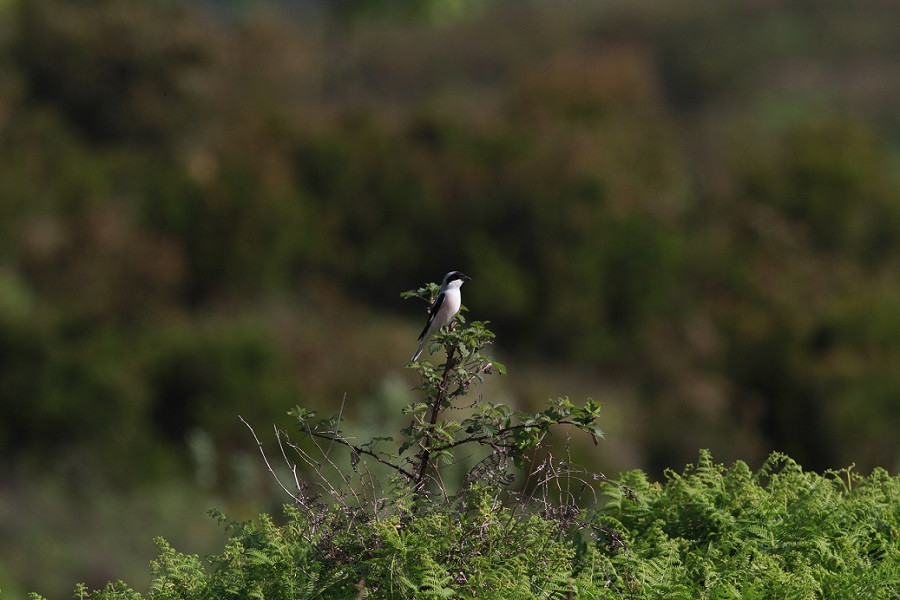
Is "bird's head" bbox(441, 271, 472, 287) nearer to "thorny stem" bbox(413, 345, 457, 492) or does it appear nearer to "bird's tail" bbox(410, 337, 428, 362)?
"bird's tail" bbox(410, 337, 428, 362)

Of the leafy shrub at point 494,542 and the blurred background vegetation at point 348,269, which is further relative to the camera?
the blurred background vegetation at point 348,269

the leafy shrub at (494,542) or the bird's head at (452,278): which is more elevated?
the bird's head at (452,278)

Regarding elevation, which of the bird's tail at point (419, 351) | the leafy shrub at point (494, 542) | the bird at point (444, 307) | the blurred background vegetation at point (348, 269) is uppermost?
the blurred background vegetation at point (348, 269)

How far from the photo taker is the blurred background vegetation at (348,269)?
13.1m

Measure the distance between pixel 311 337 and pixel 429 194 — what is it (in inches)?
134

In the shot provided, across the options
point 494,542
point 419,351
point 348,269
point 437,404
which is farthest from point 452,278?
point 348,269

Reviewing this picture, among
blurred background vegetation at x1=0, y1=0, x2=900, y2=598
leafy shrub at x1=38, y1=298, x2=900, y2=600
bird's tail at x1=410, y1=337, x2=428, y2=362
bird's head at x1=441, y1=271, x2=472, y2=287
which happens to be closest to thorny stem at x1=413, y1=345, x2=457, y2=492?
leafy shrub at x1=38, y1=298, x2=900, y2=600

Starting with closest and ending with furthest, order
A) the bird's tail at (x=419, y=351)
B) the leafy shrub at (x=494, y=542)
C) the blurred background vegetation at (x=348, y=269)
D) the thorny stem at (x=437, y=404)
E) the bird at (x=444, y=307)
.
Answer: the leafy shrub at (x=494, y=542) → the thorny stem at (x=437, y=404) → the bird's tail at (x=419, y=351) → the bird at (x=444, y=307) → the blurred background vegetation at (x=348, y=269)

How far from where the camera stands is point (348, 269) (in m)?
17.0

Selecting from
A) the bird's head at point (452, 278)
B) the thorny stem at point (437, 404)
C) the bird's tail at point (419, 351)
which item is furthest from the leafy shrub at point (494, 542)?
the bird's head at point (452, 278)

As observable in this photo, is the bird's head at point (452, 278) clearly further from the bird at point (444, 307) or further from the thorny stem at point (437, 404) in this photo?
the thorny stem at point (437, 404)

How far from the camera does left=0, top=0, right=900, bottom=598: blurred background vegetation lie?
43.0 feet

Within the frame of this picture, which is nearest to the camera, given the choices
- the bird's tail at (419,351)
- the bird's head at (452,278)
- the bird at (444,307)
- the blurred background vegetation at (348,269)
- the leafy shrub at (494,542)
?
the leafy shrub at (494,542)

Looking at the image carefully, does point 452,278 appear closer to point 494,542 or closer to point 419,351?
point 419,351
